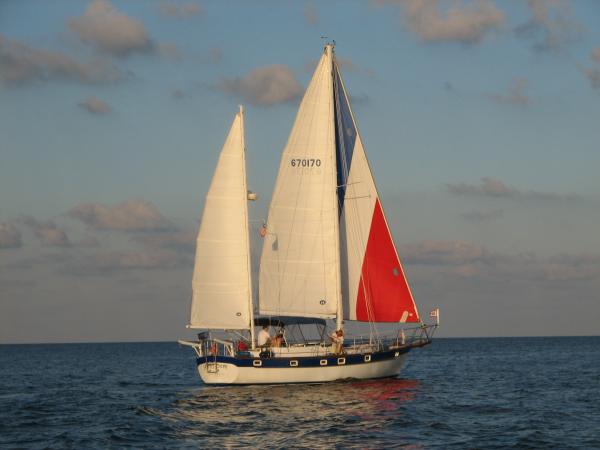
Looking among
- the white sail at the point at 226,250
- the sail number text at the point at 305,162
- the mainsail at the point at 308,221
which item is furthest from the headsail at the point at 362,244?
the white sail at the point at 226,250

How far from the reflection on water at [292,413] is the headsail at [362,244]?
4.58 meters

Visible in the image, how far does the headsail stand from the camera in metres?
53.9

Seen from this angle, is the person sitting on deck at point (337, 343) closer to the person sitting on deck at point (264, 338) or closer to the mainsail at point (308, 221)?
the mainsail at point (308, 221)

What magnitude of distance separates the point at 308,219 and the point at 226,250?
5140mm

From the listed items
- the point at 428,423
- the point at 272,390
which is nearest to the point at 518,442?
the point at 428,423

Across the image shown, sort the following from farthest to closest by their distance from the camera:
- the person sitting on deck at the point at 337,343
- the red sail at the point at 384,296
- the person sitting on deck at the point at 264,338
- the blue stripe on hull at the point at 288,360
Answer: the red sail at the point at 384,296
the person sitting on deck at the point at 264,338
the person sitting on deck at the point at 337,343
the blue stripe on hull at the point at 288,360

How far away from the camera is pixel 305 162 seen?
52.8m

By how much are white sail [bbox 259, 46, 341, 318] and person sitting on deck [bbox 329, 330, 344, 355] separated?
1521mm

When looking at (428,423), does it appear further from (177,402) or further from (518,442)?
(177,402)

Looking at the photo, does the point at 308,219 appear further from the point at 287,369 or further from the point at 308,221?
the point at 287,369

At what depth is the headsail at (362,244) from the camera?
5394 cm

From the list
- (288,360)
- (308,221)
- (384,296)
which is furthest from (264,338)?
(384,296)

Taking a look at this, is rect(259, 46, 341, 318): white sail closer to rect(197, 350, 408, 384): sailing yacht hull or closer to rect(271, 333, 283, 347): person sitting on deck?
rect(271, 333, 283, 347): person sitting on deck

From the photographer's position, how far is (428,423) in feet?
130
